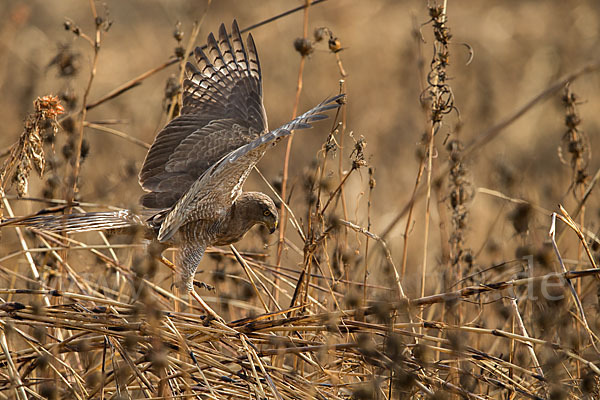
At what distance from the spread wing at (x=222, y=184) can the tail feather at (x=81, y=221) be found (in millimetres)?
163

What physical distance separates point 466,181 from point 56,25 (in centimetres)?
828

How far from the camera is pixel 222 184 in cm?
312

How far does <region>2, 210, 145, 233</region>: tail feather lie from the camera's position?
2877 mm

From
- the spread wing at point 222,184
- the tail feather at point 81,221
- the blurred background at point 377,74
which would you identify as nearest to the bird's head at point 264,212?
the spread wing at point 222,184

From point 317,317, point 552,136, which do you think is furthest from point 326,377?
point 552,136

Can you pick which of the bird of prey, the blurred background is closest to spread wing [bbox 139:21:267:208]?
the bird of prey

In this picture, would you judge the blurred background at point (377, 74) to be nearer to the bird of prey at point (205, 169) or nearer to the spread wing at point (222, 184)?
the bird of prey at point (205, 169)

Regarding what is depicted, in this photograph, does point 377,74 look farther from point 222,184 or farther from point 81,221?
point 81,221

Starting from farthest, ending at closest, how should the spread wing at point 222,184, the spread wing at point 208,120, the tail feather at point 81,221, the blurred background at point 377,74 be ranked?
the blurred background at point 377,74, the spread wing at point 208,120, the tail feather at point 81,221, the spread wing at point 222,184

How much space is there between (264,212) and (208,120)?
0.59 meters

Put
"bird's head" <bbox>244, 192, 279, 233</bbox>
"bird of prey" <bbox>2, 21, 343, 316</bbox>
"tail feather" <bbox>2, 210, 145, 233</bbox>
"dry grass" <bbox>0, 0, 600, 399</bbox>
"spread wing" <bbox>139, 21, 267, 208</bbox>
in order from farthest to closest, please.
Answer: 1. "spread wing" <bbox>139, 21, 267, 208</bbox>
2. "bird's head" <bbox>244, 192, 279, 233</bbox>
3. "bird of prey" <bbox>2, 21, 343, 316</bbox>
4. "tail feather" <bbox>2, 210, 145, 233</bbox>
5. "dry grass" <bbox>0, 0, 600, 399</bbox>

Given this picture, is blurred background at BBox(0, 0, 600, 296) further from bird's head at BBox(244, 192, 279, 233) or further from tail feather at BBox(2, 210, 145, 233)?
tail feather at BBox(2, 210, 145, 233)

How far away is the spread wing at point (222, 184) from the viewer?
2.61m

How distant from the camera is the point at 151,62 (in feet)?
32.8
